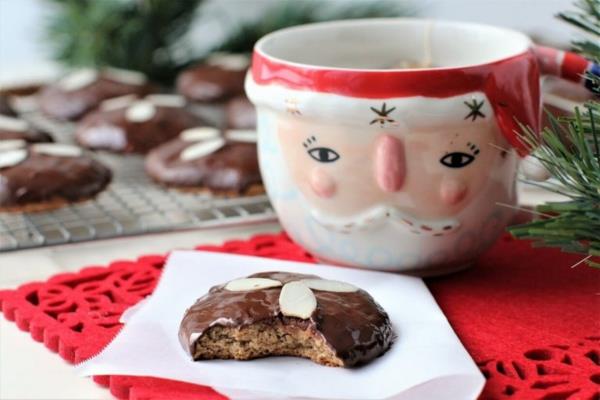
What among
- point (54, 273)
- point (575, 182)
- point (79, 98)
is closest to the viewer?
point (575, 182)

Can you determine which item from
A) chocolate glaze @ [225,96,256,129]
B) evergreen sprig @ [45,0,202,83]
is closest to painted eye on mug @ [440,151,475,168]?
chocolate glaze @ [225,96,256,129]

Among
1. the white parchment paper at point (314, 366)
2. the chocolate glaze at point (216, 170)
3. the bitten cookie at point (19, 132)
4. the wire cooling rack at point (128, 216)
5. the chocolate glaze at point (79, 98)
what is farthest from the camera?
the chocolate glaze at point (79, 98)

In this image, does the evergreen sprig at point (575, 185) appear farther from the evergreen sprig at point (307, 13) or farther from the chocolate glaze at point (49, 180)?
the evergreen sprig at point (307, 13)

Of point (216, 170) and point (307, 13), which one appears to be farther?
point (307, 13)

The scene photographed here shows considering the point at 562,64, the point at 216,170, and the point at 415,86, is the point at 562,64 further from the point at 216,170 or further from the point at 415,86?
the point at 216,170

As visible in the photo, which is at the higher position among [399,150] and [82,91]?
[399,150]

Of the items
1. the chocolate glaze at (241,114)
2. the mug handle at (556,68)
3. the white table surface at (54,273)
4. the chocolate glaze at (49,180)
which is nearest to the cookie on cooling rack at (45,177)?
the chocolate glaze at (49,180)

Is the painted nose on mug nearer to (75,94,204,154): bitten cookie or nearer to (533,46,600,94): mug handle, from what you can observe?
(533,46,600,94): mug handle

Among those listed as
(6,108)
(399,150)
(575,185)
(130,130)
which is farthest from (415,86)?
(6,108)
